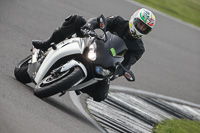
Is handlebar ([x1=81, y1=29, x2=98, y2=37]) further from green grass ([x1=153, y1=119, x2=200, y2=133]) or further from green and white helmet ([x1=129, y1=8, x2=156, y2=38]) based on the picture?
green grass ([x1=153, y1=119, x2=200, y2=133])

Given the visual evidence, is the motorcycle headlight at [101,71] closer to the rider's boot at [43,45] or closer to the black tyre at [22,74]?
the rider's boot at [43,45]

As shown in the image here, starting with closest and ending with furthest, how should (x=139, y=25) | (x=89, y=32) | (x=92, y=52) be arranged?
(x=92, y=52)
(x=89, y=32)
(x=139, y=25)

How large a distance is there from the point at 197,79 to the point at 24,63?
291 inches

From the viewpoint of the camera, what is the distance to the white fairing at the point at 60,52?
20.8 ft

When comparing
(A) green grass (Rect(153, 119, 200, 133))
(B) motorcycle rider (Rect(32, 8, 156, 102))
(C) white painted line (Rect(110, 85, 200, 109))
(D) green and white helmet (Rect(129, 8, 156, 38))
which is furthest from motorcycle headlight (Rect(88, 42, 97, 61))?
(C) white painted line (Rect(110, 85, 200, 109))

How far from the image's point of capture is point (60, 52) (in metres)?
6.48

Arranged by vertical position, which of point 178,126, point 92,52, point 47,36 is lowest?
point 178,126

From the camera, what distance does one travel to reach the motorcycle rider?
6633 millimetres

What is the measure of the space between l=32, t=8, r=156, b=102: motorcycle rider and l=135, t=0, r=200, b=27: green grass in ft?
36.9

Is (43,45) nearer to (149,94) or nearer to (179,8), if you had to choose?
(149,94)

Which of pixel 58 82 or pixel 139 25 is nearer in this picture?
pixel 58 82

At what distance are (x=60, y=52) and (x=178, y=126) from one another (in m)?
2.89

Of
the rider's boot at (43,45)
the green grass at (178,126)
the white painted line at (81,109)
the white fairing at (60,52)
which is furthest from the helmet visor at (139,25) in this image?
the green grass at (178,126)

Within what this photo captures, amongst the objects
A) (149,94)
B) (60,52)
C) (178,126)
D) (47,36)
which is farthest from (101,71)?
(47,36)
